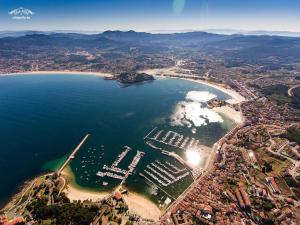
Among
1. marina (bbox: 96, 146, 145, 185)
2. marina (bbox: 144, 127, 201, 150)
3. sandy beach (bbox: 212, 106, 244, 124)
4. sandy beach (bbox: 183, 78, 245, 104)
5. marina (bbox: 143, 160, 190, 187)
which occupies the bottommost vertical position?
sandy beach (bbox: 183, 78, 245, 104)

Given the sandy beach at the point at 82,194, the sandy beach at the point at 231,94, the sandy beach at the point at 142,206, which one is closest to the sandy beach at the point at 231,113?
the sandy beach at the point at 231,94

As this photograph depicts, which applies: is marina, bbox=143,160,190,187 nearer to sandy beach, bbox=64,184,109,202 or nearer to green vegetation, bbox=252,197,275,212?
sandy beach, bbox=64,184,109,202

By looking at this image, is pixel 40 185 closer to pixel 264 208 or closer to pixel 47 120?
pixel 47 120

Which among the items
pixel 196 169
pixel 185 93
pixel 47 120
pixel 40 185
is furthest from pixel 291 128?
pixel 47 120

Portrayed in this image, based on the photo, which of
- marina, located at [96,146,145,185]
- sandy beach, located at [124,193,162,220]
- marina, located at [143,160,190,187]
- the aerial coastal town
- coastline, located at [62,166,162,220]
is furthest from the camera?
marina, located at [96,146,145,185]

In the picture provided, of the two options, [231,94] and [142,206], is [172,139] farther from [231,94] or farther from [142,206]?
[231,94]

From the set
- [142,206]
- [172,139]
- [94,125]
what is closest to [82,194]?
[142,206]

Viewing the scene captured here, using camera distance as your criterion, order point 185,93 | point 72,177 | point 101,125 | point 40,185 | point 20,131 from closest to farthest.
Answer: point 40,185, point 72,177, point 20,131, point 101,125, point 185,93

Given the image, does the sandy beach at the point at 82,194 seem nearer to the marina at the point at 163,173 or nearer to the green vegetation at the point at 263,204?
the marina at the point at 163,173

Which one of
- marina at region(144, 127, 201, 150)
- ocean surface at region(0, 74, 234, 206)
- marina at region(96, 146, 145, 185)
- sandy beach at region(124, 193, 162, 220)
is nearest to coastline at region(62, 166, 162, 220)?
sandy beach at region(124, 193, 162, 220)
